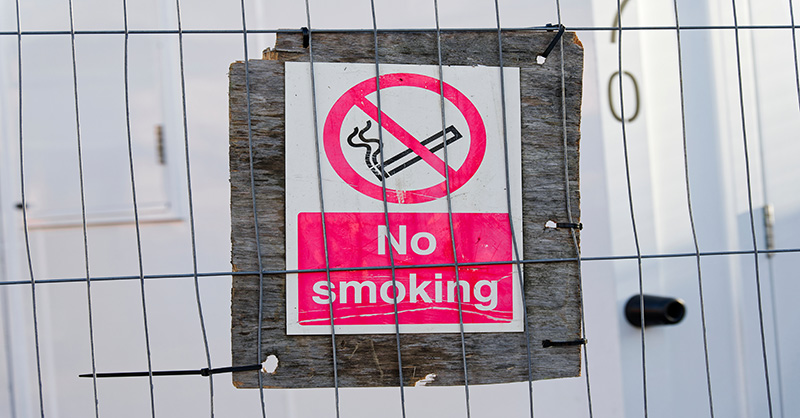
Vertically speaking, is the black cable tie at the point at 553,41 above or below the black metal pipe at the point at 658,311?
above

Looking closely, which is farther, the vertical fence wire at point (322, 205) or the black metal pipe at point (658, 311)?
the black metal pipe at point (658, 311)

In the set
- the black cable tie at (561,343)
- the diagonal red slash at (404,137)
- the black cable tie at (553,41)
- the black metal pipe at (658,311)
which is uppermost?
the black cable tie at (553,41)

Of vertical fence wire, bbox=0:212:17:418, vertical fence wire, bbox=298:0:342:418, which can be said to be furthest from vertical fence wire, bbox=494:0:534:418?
vertical fence wire, bbox=0:212:17:418

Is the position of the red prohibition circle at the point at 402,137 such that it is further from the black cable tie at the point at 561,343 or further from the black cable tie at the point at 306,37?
the black cable tie at the point at 561,343

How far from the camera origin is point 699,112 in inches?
69.9

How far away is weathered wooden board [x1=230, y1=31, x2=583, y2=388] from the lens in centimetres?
96

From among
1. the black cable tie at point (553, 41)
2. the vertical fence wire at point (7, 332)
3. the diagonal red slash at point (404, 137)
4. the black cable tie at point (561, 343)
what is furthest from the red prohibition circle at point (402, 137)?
the vertical fence wire at point (7, 332)

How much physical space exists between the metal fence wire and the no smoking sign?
27.1 inches

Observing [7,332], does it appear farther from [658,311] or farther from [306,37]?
[658,311]

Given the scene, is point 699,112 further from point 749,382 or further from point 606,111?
point 749,382

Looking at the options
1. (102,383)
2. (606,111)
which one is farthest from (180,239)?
(606,111)

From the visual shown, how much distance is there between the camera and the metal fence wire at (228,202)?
1640 millimetres

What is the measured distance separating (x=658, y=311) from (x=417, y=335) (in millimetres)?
946

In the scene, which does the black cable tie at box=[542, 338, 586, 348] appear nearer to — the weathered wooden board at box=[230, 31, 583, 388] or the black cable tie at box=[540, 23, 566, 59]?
the weathered wooden board at box=[230, 31, 583, 388]
